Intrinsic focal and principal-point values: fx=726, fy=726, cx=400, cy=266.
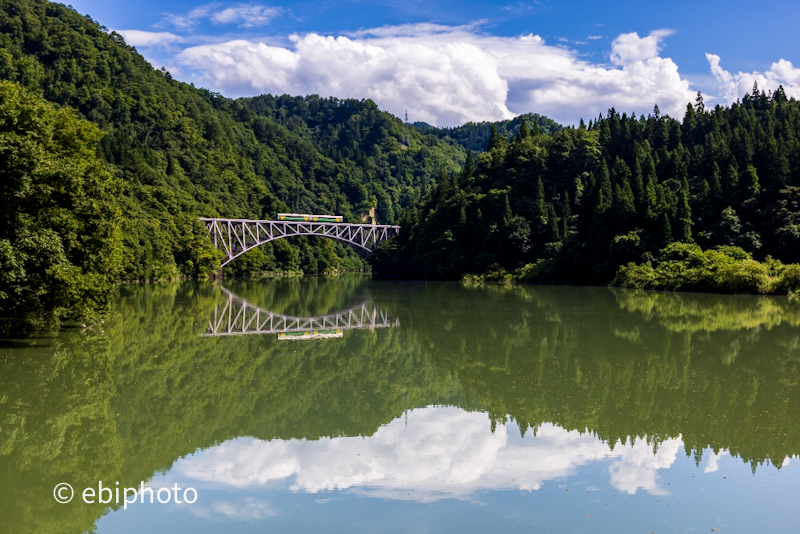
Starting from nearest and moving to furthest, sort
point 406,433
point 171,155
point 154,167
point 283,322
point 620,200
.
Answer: point 406,433
point 283,322
point 620,200
point 154,167
point 171,155

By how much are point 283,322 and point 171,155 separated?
66964 mm

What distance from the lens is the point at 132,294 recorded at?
127 feet

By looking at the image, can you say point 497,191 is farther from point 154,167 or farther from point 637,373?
point 637,373

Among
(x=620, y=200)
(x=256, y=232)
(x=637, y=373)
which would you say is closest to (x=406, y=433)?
(x=637, y=373)

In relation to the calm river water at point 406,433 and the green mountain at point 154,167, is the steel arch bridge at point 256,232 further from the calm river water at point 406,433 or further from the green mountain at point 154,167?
the calm river water at point 406,433

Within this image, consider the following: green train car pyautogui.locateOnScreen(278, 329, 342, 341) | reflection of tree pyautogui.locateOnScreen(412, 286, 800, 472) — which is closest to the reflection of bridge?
green train car pyautogui.locateOnScreen(278, 329, 342, 341)

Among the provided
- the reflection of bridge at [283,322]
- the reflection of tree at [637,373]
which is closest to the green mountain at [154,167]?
the reflection of bridge at [283,322]

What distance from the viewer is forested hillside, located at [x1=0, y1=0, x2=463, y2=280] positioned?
207 ft

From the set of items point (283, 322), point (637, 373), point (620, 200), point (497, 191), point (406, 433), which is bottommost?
point (283, 322)

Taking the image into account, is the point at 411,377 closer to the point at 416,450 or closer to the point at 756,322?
the point at 416,450

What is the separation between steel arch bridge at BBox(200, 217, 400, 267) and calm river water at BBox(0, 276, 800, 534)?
56.4 metres

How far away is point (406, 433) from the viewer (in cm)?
1030

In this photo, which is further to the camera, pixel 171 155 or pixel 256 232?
pixel 171 155

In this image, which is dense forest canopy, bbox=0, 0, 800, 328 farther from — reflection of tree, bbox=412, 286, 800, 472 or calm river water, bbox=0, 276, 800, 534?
reflection of tree, bbox=412, 286, 800, 472
